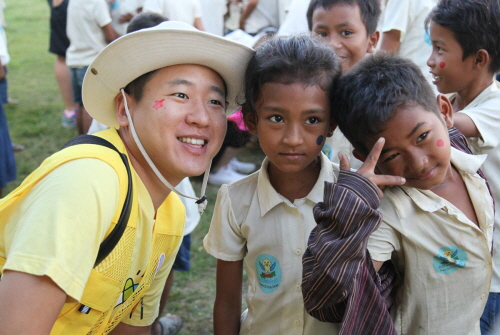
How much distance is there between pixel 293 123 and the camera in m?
1.98

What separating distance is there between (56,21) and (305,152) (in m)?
5.96

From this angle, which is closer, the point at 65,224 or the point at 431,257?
the point at 65,224

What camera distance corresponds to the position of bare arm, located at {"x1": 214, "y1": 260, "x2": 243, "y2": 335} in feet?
7.03

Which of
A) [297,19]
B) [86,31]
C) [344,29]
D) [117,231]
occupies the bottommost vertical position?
[86,31]

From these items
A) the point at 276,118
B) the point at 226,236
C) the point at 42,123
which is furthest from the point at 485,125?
the point at 42,123

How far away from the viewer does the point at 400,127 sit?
1758 millimetres

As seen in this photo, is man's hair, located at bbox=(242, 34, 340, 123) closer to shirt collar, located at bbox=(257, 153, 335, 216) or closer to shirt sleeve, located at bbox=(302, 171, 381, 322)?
shirt collar, located at bbox=(257, 153, 335, 216)

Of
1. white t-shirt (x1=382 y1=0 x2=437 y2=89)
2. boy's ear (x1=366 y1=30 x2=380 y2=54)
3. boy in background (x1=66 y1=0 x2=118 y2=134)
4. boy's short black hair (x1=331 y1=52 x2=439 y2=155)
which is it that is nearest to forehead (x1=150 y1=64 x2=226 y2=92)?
boy's short black hair (x1=331 y1=52 x2=439 y2=155)

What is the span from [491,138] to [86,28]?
5018 mm

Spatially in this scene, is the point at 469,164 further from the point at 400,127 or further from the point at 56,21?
the point at 56,21

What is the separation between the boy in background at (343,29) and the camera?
292 cm

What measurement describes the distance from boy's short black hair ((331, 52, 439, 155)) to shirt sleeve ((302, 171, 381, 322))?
0.74ft

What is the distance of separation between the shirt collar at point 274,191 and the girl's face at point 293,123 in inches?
3.5

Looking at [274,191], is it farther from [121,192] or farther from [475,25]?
[475,25]
